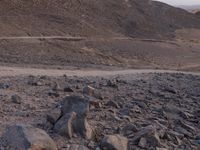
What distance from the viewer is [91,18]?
1496 inches

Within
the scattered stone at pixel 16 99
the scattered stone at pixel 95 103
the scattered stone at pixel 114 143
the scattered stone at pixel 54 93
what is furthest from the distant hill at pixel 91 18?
the scattered stone at pixel 114 143

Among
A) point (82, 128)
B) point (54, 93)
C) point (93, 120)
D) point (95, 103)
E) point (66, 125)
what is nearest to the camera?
point (66, 125)

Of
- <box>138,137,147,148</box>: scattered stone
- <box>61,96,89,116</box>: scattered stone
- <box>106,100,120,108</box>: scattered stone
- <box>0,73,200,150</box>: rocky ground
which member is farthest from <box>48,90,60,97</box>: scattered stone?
<box>138,137,147,148</box>: scattered stone

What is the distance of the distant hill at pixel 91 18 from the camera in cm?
3284

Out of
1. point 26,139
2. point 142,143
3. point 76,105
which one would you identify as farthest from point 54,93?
point 26,139

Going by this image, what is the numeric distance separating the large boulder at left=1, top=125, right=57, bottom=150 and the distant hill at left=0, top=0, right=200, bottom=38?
935 inches

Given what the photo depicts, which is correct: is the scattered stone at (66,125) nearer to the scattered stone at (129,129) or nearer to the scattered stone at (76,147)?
the scattered stone at (76,147)

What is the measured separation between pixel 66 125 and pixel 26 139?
89 cm

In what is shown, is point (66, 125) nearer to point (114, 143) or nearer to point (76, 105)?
point (76, 105)

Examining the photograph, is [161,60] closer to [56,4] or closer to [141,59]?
[141,59]

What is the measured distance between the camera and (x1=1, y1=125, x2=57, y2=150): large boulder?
614 centimetres

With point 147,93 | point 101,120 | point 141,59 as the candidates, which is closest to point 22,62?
point 141,59

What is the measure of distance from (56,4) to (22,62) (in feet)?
49.5

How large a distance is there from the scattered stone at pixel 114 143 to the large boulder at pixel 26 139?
28.0 inches
